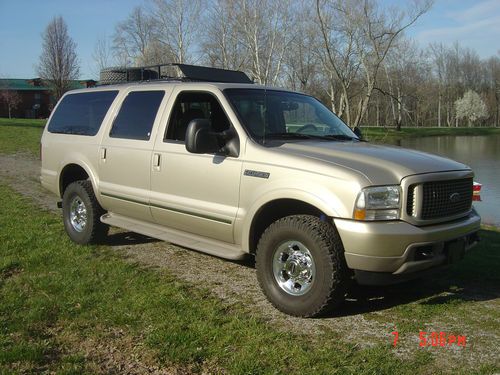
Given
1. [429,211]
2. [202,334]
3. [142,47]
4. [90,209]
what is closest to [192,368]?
[202,334]

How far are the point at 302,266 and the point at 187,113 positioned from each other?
2.19m

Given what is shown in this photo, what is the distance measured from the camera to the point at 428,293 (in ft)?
15.7

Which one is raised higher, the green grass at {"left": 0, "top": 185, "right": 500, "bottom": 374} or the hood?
the hood

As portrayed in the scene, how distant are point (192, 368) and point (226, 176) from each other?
1.87m

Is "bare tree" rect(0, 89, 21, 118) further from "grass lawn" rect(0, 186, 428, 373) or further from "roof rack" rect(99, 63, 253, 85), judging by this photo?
"grass lawn" rect(0, 186, 428, 373)

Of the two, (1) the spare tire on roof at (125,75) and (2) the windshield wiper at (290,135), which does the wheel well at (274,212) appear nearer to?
(2) the windshield wiper at (290,135)

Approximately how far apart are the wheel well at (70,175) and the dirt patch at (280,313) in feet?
2.97

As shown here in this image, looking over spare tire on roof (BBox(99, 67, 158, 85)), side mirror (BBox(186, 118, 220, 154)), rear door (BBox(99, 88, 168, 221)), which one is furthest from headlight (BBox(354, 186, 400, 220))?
spare tire on roof (BBox(99, 67, 158, 85))

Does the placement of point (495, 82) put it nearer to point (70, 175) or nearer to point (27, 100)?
point (27, 100)

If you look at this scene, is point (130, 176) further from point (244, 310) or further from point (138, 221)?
point (244, 310)

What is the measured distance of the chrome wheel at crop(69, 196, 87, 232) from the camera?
6.48m

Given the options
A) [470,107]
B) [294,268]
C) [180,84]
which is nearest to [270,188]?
[294,268]

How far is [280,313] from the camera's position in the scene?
A: 13.9 ft

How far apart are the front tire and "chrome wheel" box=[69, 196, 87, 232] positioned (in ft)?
10.1
